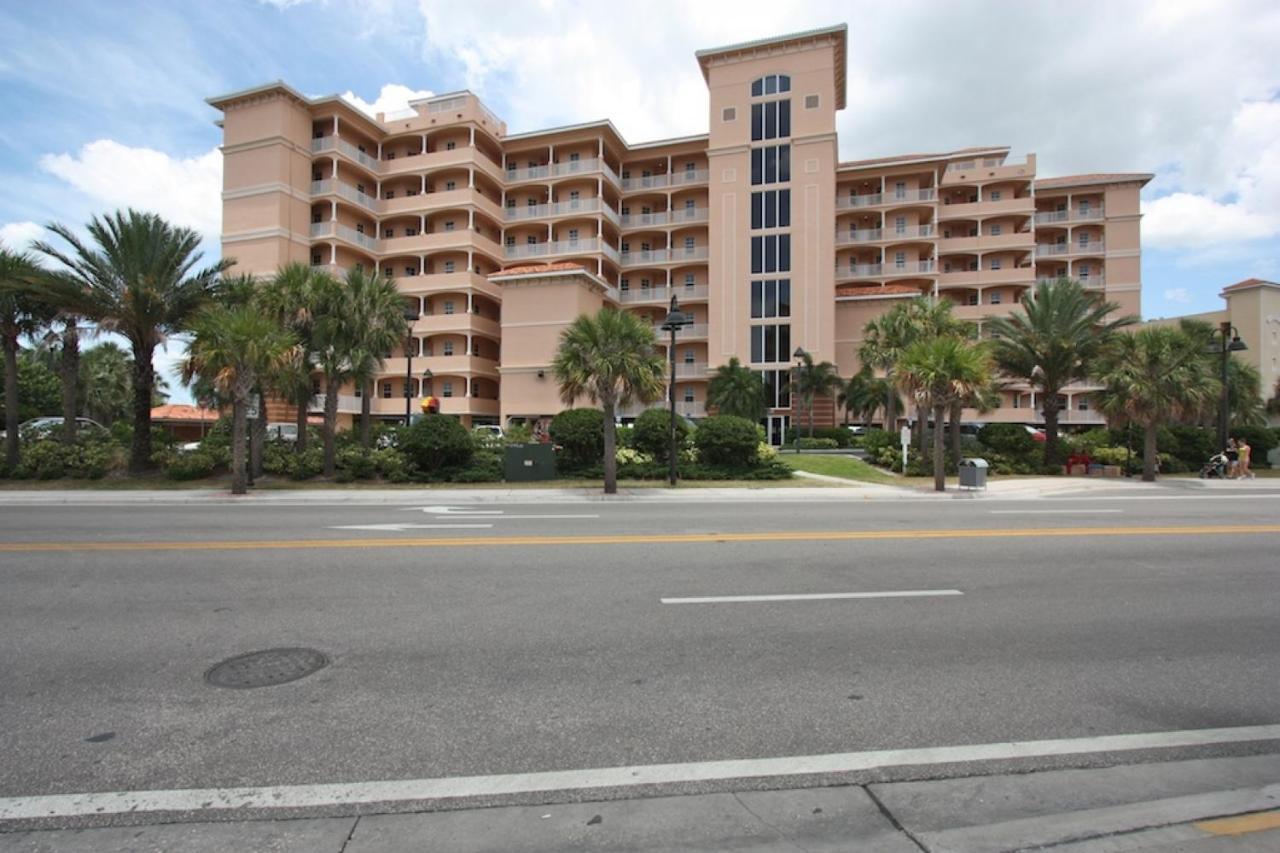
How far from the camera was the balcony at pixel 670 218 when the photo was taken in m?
53.5

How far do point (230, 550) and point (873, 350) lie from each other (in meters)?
31.7

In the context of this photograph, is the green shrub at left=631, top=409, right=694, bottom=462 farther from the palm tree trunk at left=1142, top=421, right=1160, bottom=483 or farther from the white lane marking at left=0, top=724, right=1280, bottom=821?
the white lane marking at left=0, top=724, right=1280, bottom=821

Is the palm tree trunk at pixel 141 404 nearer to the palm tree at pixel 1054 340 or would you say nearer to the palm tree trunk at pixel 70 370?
the palm tree trunk at pixel 70 370

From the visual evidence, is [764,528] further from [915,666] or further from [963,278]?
[963,278]

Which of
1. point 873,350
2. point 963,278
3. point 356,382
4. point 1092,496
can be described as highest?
point 963,278

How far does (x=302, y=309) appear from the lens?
72.5 ft

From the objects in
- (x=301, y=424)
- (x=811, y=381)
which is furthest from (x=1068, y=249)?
(x=301, y=424)

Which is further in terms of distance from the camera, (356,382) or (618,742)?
(356,382)

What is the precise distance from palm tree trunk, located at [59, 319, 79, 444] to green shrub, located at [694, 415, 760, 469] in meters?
21.4

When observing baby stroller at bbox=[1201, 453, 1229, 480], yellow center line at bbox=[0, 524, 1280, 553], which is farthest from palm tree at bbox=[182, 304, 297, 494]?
baby stroller at bbox=[1201, 453, 1229, 480]

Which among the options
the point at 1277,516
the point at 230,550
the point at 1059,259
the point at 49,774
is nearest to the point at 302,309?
the point at 230,550

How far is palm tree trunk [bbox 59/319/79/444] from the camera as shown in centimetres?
2289

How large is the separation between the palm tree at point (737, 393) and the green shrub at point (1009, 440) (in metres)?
15.9

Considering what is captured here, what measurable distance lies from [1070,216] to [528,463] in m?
58.2
